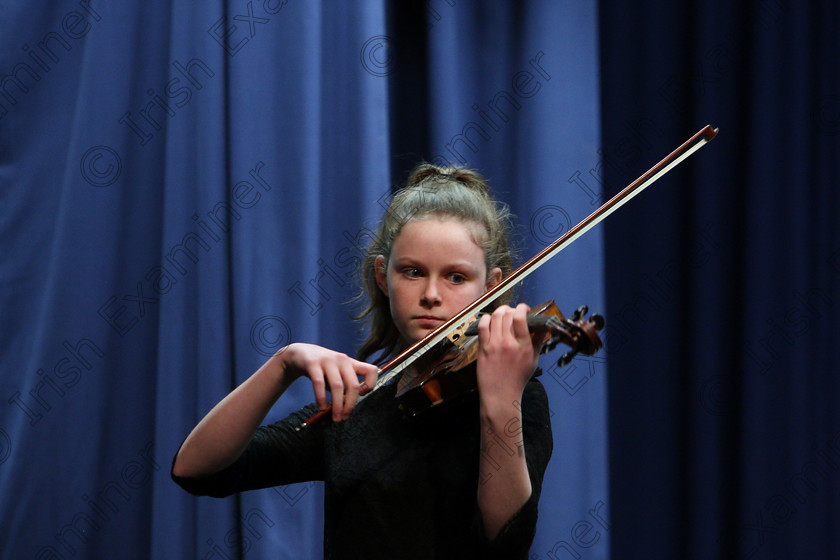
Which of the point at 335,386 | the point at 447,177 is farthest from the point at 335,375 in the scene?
the point at 447,177

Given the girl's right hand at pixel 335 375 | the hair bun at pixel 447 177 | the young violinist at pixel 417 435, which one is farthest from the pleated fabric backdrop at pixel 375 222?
the girl's right hand at pixel 335 375

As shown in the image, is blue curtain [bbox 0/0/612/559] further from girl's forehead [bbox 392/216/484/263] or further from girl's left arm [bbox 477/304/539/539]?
girl's left arm [bbox 477/304/539/539]

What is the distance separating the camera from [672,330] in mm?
1405

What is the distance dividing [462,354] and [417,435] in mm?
112

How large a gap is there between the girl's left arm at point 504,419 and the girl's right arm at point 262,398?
11 centimetres

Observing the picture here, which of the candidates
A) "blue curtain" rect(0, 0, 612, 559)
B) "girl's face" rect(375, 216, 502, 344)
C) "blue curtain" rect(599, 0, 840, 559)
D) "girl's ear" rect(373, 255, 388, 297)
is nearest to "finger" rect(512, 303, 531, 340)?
"girl's face" rect(375, 216, 502, 344)

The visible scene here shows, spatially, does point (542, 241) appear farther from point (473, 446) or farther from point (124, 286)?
point (124, 286)

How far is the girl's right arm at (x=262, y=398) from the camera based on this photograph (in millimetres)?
724

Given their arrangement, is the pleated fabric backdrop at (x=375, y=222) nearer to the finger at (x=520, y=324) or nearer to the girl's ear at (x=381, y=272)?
the girl's ear at (x=381, y=272)

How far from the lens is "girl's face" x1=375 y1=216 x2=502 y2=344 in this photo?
852 millimetres

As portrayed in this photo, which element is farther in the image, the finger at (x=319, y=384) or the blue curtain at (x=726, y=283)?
the blue curtain at (x=726, y=283)

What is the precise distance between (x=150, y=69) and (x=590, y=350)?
0.98 meters

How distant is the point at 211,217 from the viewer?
4.25 ft

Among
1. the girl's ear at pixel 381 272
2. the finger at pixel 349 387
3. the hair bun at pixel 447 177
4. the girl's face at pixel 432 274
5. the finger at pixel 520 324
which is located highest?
the hair bun at pixel 447 177
